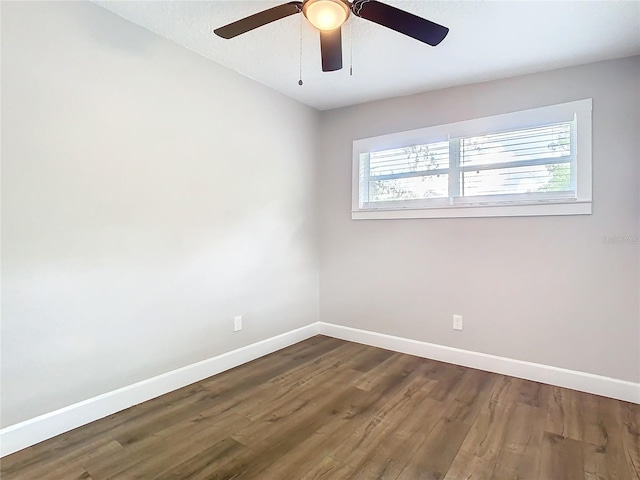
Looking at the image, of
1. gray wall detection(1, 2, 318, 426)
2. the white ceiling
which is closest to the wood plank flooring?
gray wall detection(1, 2, 318, 426)

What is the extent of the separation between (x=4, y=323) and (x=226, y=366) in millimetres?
1531

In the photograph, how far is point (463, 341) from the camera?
3059mm

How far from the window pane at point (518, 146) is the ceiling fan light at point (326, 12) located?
1.82 m

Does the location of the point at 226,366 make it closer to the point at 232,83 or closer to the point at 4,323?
the point at 4,323

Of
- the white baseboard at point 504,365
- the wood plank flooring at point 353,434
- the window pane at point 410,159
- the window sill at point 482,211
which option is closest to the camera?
the wood plank flooring at point 353,434

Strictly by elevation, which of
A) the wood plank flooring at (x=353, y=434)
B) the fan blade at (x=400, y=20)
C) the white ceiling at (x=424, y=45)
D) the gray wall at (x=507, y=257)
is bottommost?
the wood plank flooring at (x=353, y=434)

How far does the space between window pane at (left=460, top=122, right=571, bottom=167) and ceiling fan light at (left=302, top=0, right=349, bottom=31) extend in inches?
71.5

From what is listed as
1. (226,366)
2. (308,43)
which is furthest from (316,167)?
(226,366)

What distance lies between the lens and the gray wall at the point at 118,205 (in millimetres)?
1818

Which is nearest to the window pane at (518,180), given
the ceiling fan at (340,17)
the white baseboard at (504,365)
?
the white baseboard at (504,365)

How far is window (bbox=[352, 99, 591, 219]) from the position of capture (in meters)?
2.63

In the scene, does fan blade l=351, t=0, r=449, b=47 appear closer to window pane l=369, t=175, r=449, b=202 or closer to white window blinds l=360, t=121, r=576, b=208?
white window blinds l=360, t=121, r=576, b=208

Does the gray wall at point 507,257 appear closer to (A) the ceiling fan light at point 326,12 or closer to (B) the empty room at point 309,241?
(B) the empty room at point 309,241

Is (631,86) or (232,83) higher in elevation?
(232,83)
